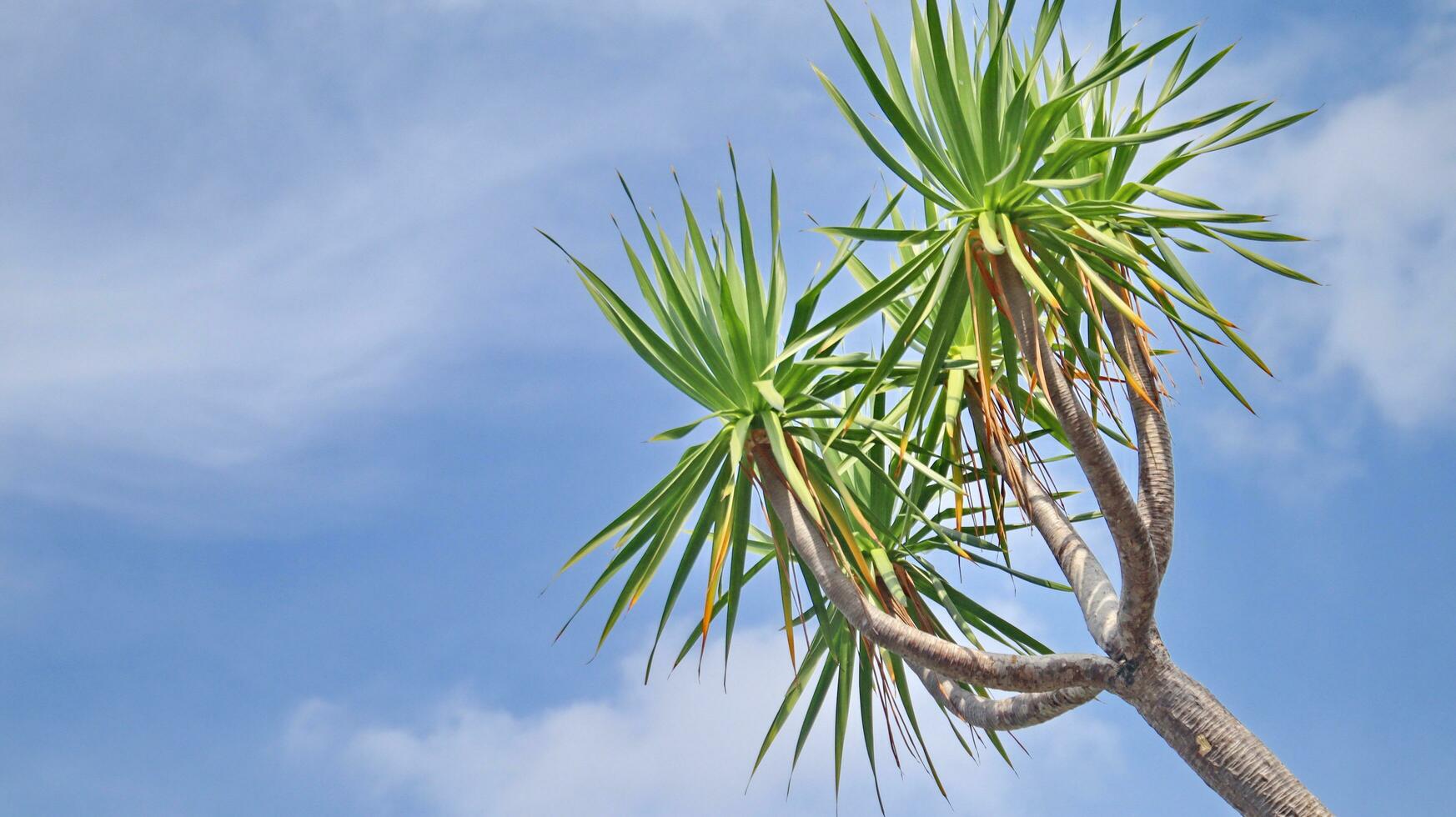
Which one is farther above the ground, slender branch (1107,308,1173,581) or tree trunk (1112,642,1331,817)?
slender branch (1107,308,1173,581)

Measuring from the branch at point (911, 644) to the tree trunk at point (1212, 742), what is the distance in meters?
0.17

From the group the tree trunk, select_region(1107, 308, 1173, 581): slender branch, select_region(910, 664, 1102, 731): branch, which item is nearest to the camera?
the tree trunk

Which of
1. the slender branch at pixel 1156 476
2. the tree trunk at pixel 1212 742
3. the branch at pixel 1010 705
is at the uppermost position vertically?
the slender branch at pixel 1156 476

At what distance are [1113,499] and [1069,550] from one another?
78 centimetres

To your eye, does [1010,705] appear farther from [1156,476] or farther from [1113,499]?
[1156,476]

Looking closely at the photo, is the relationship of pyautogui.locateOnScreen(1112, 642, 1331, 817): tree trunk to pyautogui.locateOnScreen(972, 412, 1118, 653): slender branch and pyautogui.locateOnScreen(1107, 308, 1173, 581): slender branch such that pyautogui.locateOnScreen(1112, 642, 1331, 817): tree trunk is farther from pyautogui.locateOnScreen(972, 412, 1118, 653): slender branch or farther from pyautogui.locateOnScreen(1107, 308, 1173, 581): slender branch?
pyautogui.locateOnScreen(1107, 308, 1173, 581): slender branch

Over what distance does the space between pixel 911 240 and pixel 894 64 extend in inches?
33.5

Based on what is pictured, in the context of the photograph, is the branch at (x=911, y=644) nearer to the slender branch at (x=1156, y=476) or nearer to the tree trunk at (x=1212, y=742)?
the tree trunk at (x=1212, y=742)

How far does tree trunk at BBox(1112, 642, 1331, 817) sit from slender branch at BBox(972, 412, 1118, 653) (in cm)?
20

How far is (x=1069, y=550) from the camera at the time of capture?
5445 millimetres

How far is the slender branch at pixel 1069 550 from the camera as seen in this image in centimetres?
497

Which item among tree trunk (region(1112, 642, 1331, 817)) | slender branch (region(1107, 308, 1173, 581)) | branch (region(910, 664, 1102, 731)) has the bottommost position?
tree trunk (region(1112, 642, 1331, 817))

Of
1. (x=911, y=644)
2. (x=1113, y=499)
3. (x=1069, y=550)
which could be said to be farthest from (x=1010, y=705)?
(x=1113, y=499)

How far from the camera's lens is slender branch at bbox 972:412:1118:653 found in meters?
4.97
